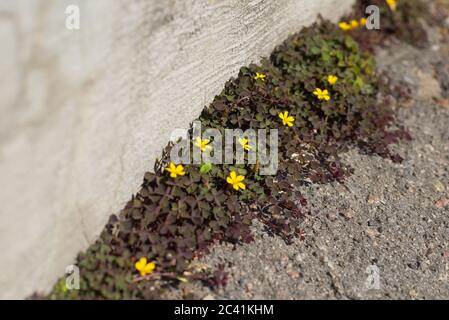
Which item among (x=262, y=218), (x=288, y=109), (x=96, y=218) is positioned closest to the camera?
(x=96, y=218)

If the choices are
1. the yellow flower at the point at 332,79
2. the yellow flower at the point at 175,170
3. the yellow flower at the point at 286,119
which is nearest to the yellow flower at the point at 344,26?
the yellow flower at the point at 332,79

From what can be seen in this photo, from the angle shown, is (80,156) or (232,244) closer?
(80,156)

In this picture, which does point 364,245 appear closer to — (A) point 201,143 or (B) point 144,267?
(A) point 201,143

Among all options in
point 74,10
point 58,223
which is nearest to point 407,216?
point 58,223

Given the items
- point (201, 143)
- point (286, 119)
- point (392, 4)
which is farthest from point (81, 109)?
point (392, 4)

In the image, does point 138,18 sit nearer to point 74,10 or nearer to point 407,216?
point 74,10

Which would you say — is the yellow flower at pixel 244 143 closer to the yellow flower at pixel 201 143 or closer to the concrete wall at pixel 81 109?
the yellow flower at pixel 201 143
